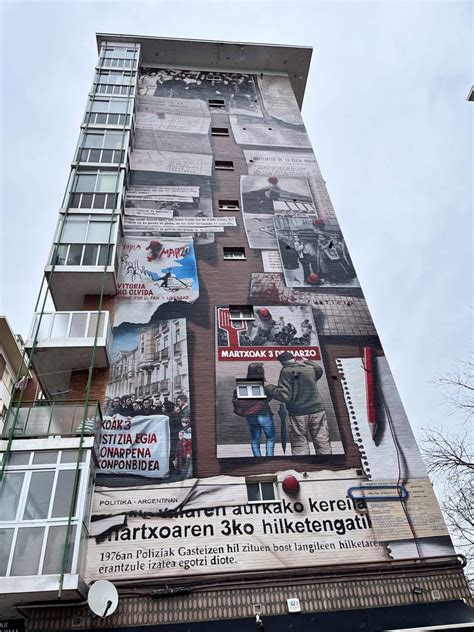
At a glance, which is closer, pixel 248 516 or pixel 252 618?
pixel 252 618

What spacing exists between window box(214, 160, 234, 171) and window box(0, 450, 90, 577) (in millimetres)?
16783

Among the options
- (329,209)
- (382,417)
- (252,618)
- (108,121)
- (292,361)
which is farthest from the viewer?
(108,121)

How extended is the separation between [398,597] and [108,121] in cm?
2357

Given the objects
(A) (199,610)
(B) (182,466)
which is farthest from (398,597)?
(B) (182,466)

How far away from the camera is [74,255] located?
19641 millimetres

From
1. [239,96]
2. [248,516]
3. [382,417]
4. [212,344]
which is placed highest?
[239,96]

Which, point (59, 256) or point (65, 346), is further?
point (59, 256)

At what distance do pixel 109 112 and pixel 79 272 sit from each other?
468 inches

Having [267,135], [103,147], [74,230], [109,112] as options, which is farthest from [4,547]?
[267,135]

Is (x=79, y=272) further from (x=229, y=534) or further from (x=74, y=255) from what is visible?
(x=229, y=534)

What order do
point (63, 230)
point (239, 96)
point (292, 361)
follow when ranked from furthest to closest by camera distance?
1. point (239, 96)
2. point (63, 230)
3. point (292, 361)

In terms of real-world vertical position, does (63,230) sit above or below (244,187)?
below

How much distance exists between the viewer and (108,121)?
86.9 feet

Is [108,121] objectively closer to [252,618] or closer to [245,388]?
[245,388]
